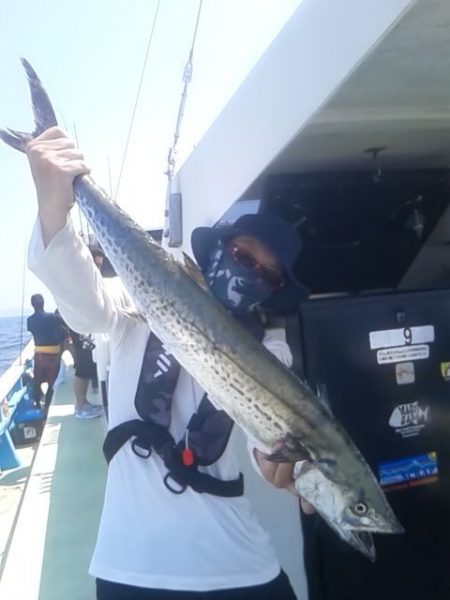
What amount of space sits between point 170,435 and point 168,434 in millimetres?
15

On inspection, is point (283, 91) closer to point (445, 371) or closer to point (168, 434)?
point (168, 434)

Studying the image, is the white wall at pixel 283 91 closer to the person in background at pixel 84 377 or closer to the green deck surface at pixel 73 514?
the green deck surface at pixel 73 514

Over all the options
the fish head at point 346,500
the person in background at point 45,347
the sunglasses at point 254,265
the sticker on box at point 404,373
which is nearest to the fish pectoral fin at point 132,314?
the sunglasses at point 254,265

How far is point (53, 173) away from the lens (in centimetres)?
145

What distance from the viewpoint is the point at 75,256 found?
4.90 feet

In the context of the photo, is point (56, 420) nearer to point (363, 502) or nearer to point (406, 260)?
point (406, 260)

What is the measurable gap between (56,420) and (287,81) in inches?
207

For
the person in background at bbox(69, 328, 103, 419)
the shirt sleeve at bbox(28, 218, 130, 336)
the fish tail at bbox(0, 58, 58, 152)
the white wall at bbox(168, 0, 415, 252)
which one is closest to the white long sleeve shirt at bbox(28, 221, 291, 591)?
the shirt sleeve at bbox(28, 218, 130, 336)

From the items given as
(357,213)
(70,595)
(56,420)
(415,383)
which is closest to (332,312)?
(415,383)

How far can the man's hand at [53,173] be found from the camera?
1.44 meters

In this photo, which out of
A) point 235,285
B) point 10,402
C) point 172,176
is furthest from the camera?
point 10,402

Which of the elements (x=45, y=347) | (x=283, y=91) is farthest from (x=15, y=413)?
(x=283, y=91)

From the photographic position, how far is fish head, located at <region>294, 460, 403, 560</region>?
136 centimetres

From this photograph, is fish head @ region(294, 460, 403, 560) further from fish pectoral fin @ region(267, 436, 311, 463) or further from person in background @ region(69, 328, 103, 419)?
person in background @ region(69, 328, 103, 419)
